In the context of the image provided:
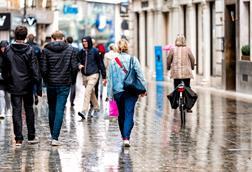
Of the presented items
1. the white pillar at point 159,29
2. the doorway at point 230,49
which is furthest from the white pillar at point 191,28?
the doorway at point 230,49

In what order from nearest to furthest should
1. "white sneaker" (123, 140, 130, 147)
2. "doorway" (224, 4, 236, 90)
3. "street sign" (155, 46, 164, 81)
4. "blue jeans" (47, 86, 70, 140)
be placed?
"white sneaker" (123, 140, 130, 147) → "blue jeans" (47, 86, 70, 140) → "doorway" (224, 4, 236, 90) → "street sign" (155, 46, 164, 81)

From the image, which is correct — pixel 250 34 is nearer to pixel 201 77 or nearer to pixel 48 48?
pixel 201 77

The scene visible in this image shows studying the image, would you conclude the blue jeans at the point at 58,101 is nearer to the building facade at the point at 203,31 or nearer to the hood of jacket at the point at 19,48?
the hood of jacket at the point at 19,48

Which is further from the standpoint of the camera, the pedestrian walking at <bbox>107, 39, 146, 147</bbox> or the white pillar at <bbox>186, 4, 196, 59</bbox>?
the white pillar at <bbox>186, 4, 196, 59</bbox>

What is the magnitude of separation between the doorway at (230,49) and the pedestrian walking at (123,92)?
1573cm

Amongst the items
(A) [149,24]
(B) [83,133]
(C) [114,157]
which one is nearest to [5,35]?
(A) [149,24]

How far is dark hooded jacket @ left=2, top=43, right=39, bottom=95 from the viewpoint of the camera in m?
15.2

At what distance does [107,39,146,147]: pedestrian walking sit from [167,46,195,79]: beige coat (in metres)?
4.85

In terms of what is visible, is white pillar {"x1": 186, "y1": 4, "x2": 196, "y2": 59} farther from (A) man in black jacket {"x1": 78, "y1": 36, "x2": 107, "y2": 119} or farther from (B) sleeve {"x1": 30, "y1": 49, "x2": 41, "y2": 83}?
(B) sleeve {"x1": 30, "y1": 49, "x2": 41, "y2": 83}

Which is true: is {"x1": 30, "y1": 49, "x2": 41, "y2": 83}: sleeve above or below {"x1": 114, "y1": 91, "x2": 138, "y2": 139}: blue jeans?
above

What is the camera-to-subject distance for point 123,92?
15352mm

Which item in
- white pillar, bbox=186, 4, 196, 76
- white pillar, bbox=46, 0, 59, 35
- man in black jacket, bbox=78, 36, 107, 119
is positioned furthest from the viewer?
white pillar, bbox=46, 0, 59, 35

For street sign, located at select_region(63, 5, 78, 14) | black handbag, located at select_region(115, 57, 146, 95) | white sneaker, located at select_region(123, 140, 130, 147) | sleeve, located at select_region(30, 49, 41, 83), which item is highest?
street sign, located at select_region(63, 5, 78, 14)

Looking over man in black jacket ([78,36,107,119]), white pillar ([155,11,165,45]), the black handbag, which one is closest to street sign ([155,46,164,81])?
white pillar ([155,11,165,45])
